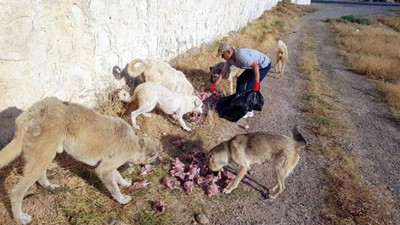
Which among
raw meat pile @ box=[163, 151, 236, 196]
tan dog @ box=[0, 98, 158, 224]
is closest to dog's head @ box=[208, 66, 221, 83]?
raw meat pile @ box=[163, 151, 236, 196]

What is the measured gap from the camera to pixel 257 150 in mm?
4480

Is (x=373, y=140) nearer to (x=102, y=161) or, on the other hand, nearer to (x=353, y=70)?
(x=102, y=161)

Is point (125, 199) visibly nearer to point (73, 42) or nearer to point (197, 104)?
point (73, 42)

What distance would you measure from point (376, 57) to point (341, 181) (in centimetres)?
1104

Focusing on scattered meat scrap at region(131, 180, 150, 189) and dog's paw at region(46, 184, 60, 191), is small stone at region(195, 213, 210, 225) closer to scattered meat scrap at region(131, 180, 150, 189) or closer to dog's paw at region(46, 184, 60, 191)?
scattered meat scrap at region(131, 180, 150, 189)

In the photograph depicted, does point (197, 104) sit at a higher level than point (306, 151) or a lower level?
higher

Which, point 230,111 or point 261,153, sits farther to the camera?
point 230,111

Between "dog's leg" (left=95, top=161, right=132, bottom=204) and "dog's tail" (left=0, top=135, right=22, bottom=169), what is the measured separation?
86 centimetres

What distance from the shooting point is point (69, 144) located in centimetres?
375

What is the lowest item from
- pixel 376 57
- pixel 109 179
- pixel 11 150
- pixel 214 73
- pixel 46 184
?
pixel 376 57

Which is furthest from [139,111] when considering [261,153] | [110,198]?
[261,153]

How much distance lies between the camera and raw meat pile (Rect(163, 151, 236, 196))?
4.46 m

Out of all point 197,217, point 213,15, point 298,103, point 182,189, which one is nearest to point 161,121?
point 182,189

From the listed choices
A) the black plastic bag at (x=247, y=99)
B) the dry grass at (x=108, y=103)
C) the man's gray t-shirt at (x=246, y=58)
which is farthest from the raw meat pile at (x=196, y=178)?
the man's gray t-shirt at (x=246, y=58)
